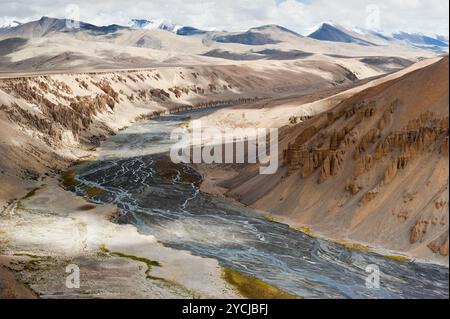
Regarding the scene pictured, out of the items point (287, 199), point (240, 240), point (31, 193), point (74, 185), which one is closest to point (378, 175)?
point (287, 199)

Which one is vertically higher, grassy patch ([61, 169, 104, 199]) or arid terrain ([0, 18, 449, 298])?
arid terrain ([0, 18, 449, 298])

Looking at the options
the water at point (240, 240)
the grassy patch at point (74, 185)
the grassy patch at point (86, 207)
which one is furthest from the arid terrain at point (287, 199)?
the water at point (240, 240)

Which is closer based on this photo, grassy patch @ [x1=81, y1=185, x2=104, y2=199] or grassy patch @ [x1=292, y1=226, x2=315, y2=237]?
grassy patch @ [x1=292, y1=226, x2=315, y2=237]

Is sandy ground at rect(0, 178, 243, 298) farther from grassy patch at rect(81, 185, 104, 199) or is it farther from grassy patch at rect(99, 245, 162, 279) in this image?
grassy patch at rect(81, 185, 104, 199)

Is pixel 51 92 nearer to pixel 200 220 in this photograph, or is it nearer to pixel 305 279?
pixel 200 220

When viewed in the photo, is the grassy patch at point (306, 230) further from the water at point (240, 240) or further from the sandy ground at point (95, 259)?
the sandy ground at point (95, 259)

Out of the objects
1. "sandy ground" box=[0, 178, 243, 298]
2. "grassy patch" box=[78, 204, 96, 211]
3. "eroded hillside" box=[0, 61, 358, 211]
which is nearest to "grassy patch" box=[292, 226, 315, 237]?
"sandy ground" box=[0, 178, 243, 298]

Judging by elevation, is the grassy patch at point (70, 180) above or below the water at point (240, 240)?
below
